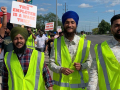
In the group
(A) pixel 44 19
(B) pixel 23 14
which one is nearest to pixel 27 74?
(B) pixel 23 14

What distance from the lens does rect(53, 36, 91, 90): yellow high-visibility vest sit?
2.33 metres

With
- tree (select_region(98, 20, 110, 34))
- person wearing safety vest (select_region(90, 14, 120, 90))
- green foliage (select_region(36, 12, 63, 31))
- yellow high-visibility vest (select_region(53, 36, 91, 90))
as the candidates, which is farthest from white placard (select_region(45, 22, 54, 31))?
tree (select_region(98, 20, 110, 34))

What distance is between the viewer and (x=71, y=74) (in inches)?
92.3

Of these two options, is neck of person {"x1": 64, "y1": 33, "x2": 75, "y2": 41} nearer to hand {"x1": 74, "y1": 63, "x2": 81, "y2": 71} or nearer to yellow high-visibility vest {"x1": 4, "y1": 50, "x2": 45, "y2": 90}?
hand {"x1": 74, "y1": 63, "x2": 81, "y2": 71}

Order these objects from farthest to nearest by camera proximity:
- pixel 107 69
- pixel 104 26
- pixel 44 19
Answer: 1. pixel 104 26
2. pixel 44 19
3. pixel 107 69

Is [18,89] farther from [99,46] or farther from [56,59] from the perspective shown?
[99,46]

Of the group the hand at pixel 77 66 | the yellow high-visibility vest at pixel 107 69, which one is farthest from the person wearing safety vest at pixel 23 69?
the yellow high-visibility vest at pixel 107 69

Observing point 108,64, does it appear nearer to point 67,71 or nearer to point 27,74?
point 67,71

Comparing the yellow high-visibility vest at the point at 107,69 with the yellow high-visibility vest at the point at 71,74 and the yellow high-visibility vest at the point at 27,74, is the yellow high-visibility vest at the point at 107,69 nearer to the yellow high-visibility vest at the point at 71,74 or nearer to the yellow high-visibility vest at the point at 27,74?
the yellow high-visibility vest at the point at 71,74

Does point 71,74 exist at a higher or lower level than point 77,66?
lower

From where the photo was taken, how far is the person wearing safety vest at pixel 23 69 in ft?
6.63

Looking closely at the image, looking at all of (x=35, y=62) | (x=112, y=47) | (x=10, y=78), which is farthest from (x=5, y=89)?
(x=112, y=47)

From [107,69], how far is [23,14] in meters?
4.08

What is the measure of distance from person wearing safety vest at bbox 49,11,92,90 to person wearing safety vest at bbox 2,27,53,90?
0.78 feet
